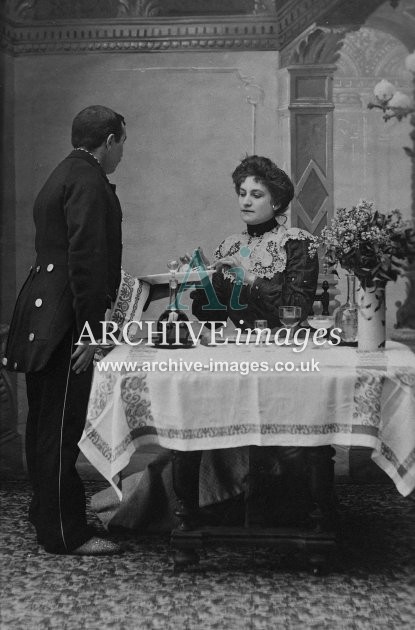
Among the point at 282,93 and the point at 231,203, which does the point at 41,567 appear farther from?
the point at 282,93

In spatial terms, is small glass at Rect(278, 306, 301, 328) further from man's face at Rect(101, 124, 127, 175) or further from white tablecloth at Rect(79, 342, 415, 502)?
man's face at Rect(101, 124, 127, 175)

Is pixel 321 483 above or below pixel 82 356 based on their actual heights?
below

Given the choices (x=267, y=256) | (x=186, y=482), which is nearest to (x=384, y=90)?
(x=267, y=256)

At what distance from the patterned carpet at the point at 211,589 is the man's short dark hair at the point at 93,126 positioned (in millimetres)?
1637

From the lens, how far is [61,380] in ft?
Answer: 9.48

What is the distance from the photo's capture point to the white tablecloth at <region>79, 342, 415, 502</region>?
252cm

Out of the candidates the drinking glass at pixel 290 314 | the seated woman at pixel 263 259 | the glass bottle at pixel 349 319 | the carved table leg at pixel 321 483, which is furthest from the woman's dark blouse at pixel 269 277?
the carved table leg at pixel 321 483

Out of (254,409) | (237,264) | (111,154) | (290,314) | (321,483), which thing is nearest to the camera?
(254,409)

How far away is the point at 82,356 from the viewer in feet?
9.30

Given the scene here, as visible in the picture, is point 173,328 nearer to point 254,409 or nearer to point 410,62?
point 254,409

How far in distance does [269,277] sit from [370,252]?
871 mm

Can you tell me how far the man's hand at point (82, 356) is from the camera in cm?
283

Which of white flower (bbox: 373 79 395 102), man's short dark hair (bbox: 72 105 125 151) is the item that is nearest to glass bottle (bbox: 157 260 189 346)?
man's short dark hair (bbox: 72 105 125 151)

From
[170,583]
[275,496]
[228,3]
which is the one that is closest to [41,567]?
[170,583]
